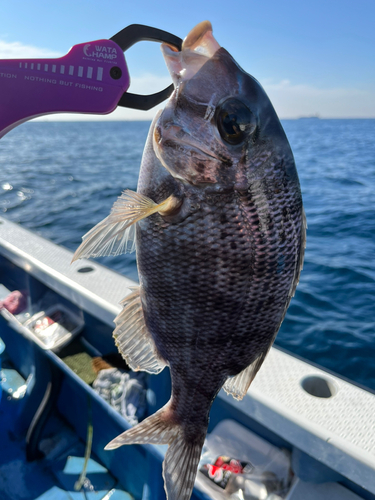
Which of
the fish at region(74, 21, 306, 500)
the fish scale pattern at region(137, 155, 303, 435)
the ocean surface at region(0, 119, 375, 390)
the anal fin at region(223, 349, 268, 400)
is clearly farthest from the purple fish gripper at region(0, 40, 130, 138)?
the ocean surface at region(0, 119, 375, 390)

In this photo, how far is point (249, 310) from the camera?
100 centimetres

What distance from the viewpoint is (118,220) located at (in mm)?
921

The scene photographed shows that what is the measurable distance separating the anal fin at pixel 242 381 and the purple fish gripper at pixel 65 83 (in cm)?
85

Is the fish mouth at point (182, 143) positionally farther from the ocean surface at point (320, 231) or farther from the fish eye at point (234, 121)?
the ocean surface at point (320, 231)

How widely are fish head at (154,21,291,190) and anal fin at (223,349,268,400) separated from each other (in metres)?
0.55

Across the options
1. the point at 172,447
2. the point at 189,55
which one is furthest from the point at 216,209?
the point at 172,447

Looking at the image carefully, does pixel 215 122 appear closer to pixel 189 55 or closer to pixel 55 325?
pixel 189 55

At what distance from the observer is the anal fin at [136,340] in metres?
Result: 1.12

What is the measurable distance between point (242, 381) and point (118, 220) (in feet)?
2.06

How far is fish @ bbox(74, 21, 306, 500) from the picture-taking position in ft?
3.10

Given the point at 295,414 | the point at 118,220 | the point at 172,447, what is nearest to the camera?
the point at 118,220

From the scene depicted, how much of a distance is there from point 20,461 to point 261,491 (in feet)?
6.51

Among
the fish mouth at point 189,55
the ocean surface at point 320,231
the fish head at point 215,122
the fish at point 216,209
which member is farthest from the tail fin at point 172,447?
Result: the ocean surface at point 320,231

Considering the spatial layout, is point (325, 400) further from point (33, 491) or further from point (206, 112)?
point (33, 491)
